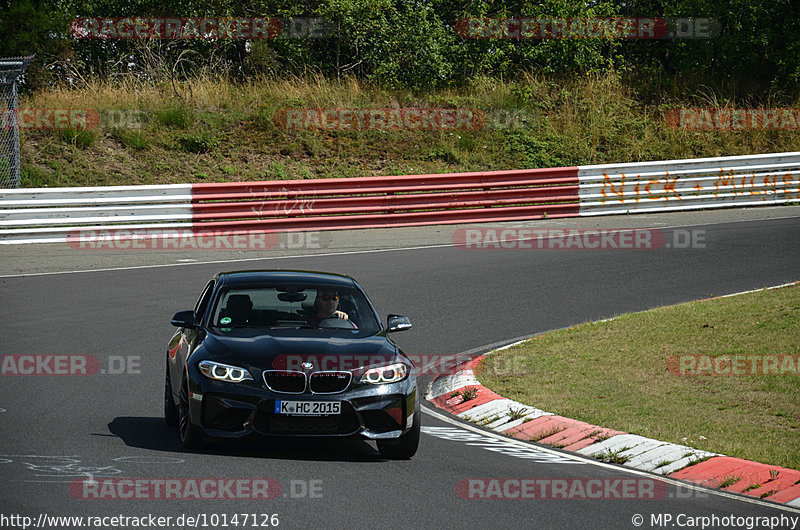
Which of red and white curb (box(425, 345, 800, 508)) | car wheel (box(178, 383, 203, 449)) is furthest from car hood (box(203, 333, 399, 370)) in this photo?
red and white curb (box(425, 345, 800, 508))

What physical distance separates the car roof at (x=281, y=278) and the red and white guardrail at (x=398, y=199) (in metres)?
13.1

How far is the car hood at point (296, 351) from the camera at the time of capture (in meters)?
7.86

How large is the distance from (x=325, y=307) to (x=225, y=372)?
1.46 metres

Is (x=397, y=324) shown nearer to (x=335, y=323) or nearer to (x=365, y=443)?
(x=335, y=323)

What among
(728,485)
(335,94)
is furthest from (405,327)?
A: (335,94)

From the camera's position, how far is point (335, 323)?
895 cm

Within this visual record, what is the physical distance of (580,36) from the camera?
3578 centimetres

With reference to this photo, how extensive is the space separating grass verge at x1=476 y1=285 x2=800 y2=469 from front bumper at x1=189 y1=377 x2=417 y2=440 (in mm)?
2354

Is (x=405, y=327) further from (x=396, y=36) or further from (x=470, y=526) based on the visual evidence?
(x=396, y=36)

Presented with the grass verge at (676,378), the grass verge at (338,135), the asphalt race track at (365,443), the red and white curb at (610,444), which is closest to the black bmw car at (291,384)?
the asphalt race track at (365,443)

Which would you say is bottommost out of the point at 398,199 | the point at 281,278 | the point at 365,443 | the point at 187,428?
the point at 398,199

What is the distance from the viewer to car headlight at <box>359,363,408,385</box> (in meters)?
7.98

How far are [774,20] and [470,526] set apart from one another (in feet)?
106

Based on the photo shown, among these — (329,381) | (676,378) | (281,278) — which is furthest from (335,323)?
(676,378)
